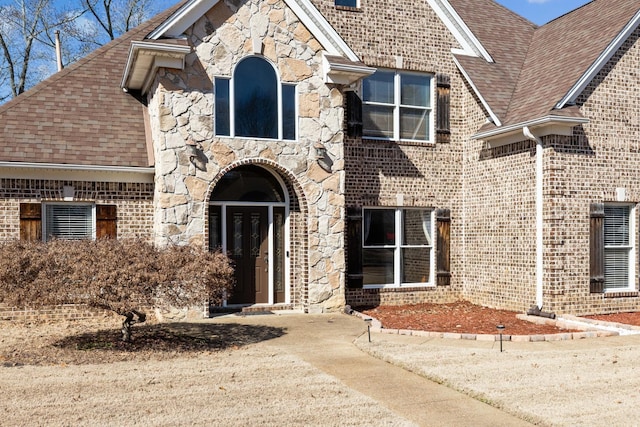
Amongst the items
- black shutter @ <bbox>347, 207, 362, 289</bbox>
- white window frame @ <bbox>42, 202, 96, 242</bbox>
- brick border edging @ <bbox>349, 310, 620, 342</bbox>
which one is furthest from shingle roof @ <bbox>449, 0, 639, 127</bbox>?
white window frame @ <bbox>42, 202, 96, 242</bbox>

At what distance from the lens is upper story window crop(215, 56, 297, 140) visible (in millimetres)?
12758

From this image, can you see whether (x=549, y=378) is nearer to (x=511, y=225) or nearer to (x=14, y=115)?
(x=511, y=225)

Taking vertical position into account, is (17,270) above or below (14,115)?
below

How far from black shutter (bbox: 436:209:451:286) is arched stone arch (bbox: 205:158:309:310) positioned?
3908mm

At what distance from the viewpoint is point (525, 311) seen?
13945 millimetres

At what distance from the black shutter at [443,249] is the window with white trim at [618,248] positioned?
3.54m

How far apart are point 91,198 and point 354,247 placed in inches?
225

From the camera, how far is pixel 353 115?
49.1ft

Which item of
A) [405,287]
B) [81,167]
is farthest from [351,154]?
[81,167]

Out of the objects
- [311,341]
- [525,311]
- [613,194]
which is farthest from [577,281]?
[311,341]

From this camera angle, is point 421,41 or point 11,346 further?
point 421,41

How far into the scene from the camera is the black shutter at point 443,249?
15828mm

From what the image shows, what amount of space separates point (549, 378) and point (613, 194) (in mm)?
7285

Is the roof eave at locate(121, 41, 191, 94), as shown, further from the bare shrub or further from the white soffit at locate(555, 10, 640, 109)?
the white soffit at locate(555, 10, 640, 109)
